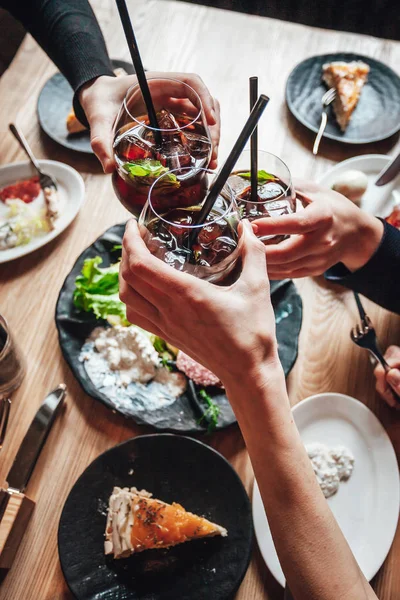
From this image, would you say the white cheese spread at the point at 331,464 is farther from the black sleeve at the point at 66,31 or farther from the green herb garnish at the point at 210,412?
the black sleeve at the point at 66,31

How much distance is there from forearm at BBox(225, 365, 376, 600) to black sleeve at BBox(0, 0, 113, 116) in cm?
116

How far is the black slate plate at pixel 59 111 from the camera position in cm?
190

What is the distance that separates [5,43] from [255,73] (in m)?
1.21

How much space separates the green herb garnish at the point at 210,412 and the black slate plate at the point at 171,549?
0.22 feet

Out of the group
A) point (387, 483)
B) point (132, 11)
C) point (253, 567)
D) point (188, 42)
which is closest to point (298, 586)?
point (253, 567)

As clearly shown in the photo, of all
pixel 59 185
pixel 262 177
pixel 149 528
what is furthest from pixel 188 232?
pixel 59 185

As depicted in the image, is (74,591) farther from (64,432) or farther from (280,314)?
(280,314)

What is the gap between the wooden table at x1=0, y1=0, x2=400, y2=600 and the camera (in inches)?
50.6

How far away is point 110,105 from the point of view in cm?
136

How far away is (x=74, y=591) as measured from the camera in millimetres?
1150

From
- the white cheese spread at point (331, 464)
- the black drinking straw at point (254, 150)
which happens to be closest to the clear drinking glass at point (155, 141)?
the black drinking straw at point (254, 150)

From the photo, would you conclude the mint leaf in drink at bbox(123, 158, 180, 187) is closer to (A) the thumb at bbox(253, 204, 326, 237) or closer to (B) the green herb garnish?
(A) the thumb at bbox(253, 204, 326, 237)

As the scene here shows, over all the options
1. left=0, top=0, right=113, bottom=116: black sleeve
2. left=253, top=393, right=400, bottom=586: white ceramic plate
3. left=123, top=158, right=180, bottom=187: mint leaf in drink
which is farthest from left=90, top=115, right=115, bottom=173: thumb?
left=253, top=393, right=400, bottom=586: white ceramic plate

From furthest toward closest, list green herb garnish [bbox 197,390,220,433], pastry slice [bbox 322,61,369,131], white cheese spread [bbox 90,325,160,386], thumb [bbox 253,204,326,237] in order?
pastry slice [bbox 322,61,369,131] → white cheese spread [bbox 90,325,160,386] → green herb garnish [bbox 197,390,220,433] → thumb [bbox 253,204,326,237]
